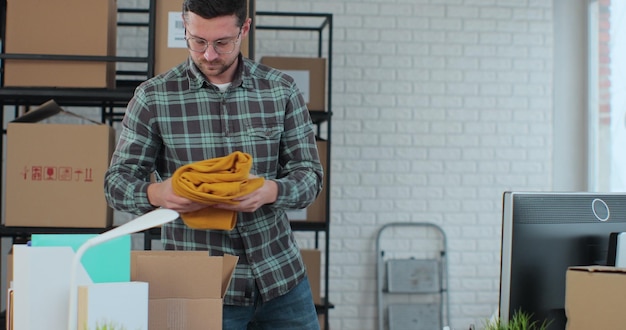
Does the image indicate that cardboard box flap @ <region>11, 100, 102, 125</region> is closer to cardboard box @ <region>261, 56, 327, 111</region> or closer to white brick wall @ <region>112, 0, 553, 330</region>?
cardboard box @ <region>261, 56, 327, 111</region>

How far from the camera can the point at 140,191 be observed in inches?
68.9

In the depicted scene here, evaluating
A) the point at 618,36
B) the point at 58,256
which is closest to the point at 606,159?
the point at 618,36

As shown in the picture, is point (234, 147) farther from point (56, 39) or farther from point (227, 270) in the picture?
point (56, 39)

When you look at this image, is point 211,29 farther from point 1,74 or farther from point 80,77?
point 1,74

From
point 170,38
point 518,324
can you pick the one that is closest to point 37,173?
point 170,38

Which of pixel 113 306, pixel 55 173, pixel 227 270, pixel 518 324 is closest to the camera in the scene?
pixel 113 306

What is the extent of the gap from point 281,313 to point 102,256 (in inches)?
27.2

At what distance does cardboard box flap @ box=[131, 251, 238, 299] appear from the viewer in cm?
135

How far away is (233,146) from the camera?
73.2 inches

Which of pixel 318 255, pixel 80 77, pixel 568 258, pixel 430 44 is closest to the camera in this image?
pixel 568 258

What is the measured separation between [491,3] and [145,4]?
6.49ft

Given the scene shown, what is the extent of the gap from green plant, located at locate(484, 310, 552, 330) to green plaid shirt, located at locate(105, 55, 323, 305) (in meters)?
0.55

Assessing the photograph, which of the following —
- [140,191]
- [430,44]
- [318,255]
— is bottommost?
[318,255]

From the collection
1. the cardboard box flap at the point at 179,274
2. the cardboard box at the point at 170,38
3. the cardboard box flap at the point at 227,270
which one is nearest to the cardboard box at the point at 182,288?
the cardboard box flap at the point at 179,274
